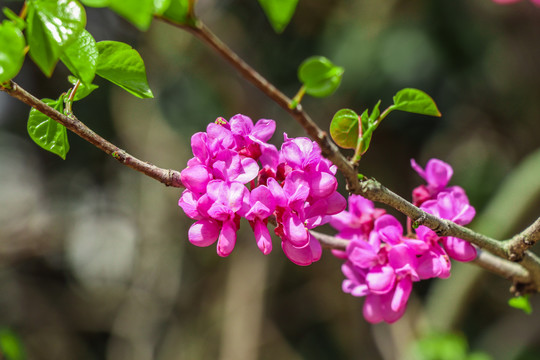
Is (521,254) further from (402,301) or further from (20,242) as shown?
(20,242)

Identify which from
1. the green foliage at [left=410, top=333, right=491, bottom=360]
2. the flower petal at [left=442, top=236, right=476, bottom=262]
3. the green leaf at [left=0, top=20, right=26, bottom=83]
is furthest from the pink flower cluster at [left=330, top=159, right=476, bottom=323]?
the green foliage at [left=410, top=333, right=491, bottom=360]

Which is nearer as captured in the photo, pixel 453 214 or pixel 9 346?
pixel 453 214

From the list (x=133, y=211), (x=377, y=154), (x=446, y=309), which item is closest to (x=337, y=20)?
(x=377, y=154)

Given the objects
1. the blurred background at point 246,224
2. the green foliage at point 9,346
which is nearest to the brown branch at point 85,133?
the green foliage at point 9,346

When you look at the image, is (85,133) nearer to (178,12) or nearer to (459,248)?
(178,12)

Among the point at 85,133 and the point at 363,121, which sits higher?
the point at 363,121

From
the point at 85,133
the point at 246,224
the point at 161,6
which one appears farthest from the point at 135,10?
the point at 246,224
